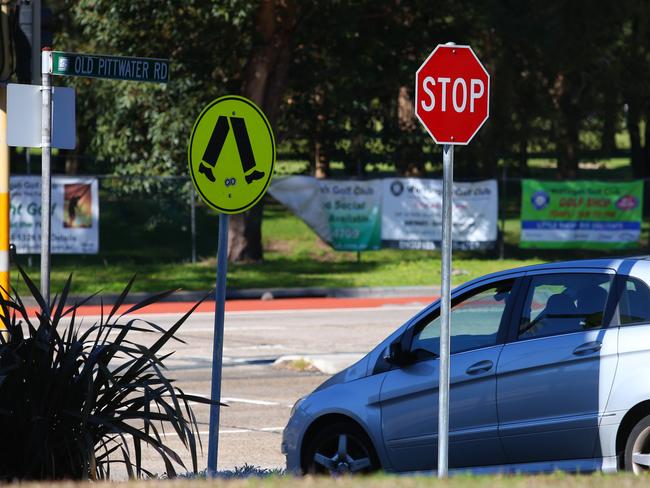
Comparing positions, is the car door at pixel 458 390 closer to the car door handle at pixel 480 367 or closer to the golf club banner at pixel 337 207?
the car door handle at pixel 480 367

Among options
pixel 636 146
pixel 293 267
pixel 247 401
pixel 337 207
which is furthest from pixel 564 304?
pixel 636 146

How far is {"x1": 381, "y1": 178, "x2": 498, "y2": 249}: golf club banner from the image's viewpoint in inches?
1013

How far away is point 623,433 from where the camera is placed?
6613 millimetres

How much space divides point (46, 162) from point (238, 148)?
2.32m

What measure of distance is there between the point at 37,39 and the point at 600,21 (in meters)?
19.4

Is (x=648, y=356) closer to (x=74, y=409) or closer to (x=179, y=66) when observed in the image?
(x=74, y=409)

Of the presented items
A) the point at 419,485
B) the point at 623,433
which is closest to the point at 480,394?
the point at 623,433

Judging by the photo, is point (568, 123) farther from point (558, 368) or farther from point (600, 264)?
point (558, 368)

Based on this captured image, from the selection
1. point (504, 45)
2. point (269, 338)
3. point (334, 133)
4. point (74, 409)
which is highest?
point (504, 45)

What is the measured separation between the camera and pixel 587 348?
6.80 meters

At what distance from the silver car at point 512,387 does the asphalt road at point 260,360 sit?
1647mm

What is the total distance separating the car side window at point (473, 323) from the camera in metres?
7.34

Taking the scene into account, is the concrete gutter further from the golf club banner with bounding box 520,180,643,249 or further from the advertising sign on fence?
the golf club banner with bounding box 520,180,643,249

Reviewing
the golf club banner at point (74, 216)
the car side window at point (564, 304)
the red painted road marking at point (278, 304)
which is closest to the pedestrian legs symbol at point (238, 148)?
the car side window at point (564, 304)
